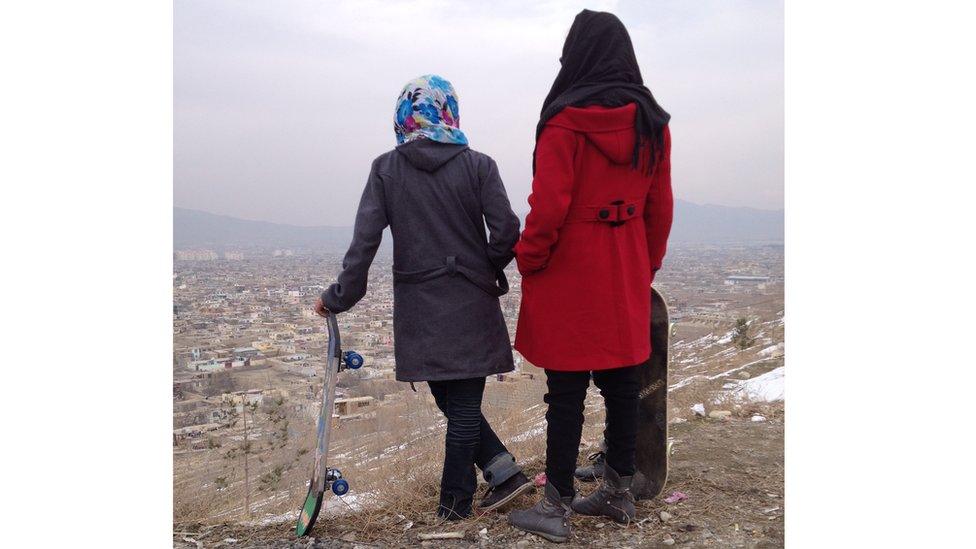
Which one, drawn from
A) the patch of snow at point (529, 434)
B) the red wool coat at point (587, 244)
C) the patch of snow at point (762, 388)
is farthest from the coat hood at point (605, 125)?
the patch of snow at point (762, 388)

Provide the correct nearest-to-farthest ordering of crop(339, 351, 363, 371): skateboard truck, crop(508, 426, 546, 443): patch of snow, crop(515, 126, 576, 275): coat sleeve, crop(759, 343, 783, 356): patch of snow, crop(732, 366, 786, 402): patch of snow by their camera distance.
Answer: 1. crop(515, 126, 576, 275): coat sleeve
2. crop(339, 351, 363, 371): skateboard truck
3. crop(508, 426, 546, 443): patch of snow
4. crop(732, 366, 786, 402): patch of snow
5. crop(759, 343, 783, 356): patch of snow

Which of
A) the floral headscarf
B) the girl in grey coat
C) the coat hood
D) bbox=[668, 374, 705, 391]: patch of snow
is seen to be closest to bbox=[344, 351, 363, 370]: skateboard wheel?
the girl in grey coat

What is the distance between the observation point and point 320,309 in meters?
2.72

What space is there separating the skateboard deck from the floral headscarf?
45.4 inches

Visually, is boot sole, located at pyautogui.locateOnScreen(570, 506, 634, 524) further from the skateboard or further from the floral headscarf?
the floral headscarf

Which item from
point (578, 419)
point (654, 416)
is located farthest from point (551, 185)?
point (654, 416)

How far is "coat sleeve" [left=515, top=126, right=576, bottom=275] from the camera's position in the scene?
2.30 m

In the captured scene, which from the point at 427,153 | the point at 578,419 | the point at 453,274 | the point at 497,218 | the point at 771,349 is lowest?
the point at 771,349

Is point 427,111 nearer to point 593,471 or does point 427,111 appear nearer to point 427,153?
point 427,153

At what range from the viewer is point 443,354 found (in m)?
2.65

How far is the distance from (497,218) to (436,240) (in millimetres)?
260

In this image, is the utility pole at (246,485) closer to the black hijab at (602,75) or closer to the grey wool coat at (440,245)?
the grey wool coat at (440,245)

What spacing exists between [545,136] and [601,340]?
0.77 meters

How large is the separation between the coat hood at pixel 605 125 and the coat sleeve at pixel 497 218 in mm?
395
